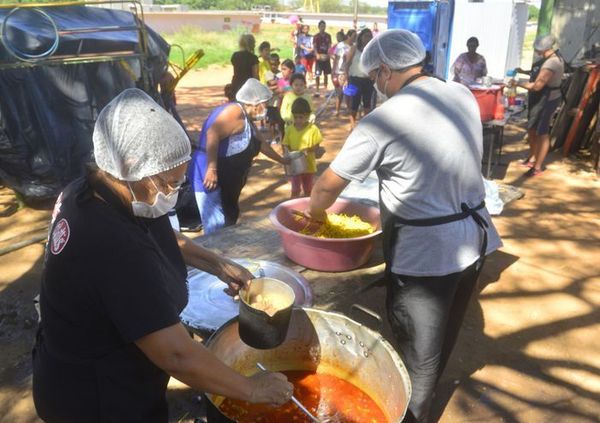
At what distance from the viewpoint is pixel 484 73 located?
9.12m

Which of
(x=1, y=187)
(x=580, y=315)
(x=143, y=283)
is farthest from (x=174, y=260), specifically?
(x=1, y=187)

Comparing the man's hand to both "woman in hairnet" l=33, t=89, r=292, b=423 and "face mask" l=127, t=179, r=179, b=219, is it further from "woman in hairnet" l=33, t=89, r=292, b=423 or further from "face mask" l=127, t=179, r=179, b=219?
"face mask" l=127, t=179, r=179, b=219

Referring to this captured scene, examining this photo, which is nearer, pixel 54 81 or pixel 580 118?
pixel 54 81

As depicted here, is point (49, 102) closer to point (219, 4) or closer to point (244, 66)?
point (244, 66)

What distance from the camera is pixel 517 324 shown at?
4094 mm

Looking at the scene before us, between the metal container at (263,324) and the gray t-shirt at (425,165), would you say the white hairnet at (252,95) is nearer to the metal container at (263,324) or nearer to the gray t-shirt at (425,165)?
the gray t-shirt at (425,165)

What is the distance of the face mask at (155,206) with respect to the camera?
151 centimetres

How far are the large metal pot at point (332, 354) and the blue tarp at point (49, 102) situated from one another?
547 cm

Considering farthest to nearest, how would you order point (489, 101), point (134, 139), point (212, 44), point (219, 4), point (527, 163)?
1. point (219, 4)
2. point (212, 44)
3. point (527, 163)
4. point (489, 101)
5. point (134, 139)

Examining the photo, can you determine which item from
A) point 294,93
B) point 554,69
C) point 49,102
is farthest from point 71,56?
point 554,69

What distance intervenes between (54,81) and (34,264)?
270 centimetres

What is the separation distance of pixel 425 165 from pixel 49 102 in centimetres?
597

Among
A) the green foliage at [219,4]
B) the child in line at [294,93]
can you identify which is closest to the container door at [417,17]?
the child in line at [294,93]

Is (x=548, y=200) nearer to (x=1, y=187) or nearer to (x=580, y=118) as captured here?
(x=580, y=118)
